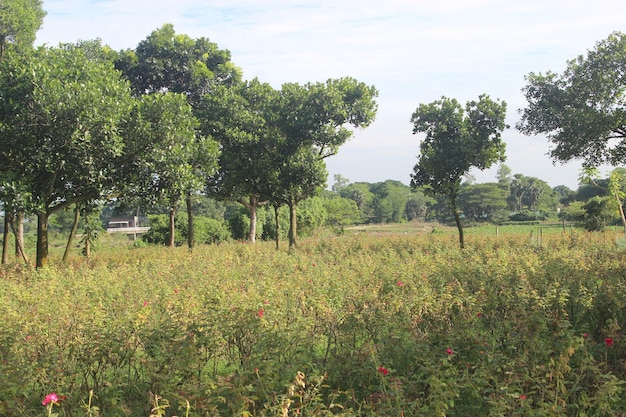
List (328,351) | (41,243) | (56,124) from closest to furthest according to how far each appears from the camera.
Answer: (328,351)
(56,124)
(41,243)

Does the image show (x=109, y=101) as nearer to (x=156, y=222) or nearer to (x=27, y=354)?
(x=27, y=354)

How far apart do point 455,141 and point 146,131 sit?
456 inches

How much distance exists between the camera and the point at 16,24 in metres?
17.0

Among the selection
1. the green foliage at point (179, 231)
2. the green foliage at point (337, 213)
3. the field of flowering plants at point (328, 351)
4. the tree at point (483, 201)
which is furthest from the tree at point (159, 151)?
the tree at point (483, 201)

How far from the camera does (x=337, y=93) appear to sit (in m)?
18.6

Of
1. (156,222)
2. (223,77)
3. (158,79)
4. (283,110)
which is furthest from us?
(156,222)

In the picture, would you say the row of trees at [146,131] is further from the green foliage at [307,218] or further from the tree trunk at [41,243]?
the green foliage at [307,218]

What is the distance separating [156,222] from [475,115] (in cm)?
2039

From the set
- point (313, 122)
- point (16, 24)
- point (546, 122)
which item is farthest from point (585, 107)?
point (16, 24)

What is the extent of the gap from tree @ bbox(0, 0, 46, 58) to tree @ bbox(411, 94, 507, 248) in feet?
50.2

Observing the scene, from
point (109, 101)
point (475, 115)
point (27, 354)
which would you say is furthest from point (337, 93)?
point (27, 354)

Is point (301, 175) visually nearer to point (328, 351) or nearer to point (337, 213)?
point (328, 351)

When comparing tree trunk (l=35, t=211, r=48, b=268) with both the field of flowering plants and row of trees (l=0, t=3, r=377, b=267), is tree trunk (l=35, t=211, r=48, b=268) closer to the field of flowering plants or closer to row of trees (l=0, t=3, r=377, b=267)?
row of trees (l=0, t=3, r=377, b=267)

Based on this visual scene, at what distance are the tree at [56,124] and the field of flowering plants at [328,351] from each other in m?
4.31
